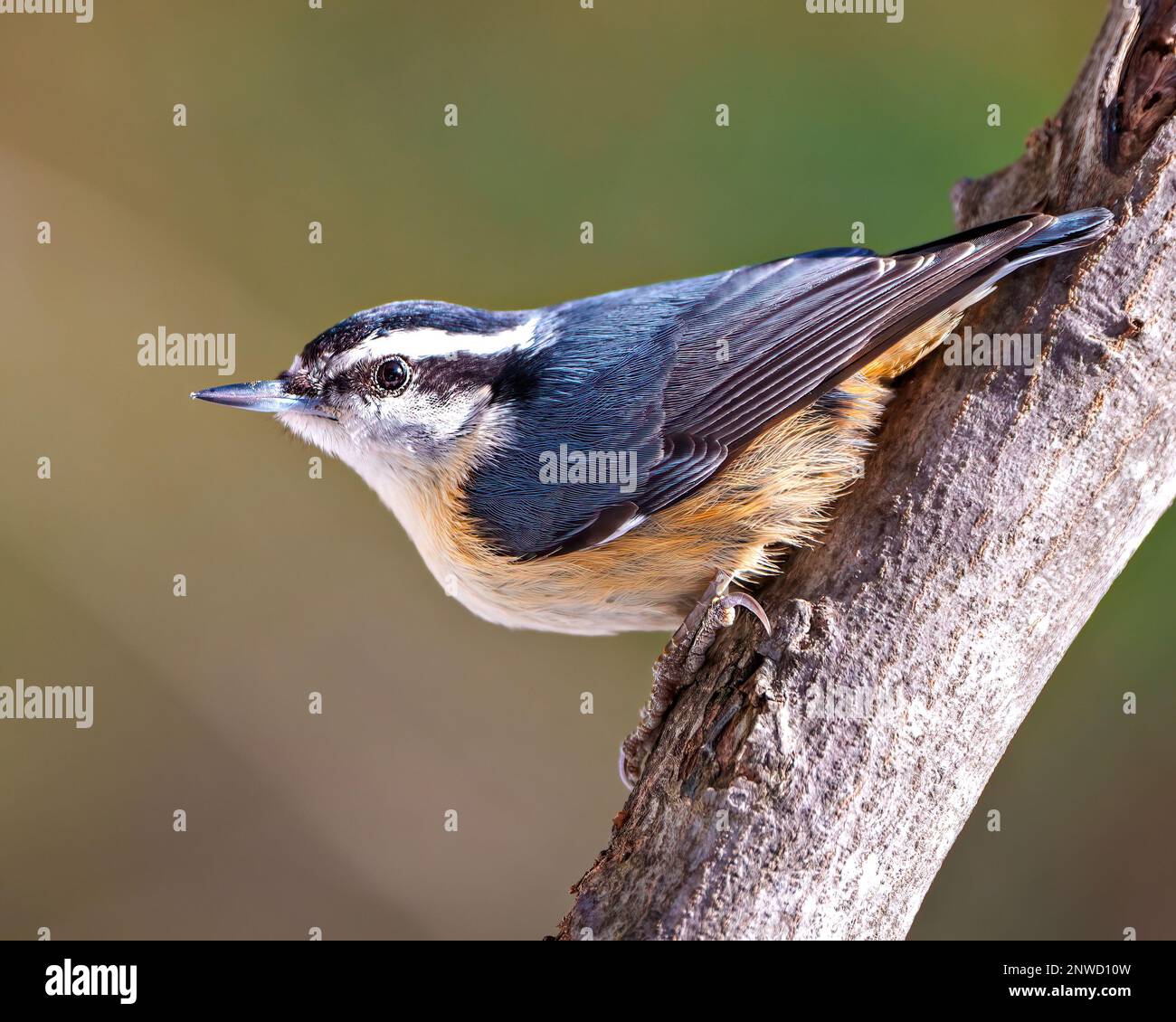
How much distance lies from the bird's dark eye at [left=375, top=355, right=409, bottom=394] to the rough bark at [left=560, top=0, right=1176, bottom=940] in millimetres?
1191

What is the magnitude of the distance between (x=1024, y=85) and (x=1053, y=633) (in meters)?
3.22

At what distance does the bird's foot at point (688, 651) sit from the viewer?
98.9 inches

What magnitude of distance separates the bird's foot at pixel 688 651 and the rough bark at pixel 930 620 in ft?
0.12

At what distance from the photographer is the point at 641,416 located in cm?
279

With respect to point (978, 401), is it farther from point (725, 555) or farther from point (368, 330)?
point (368, 330)

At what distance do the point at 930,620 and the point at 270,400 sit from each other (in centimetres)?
188

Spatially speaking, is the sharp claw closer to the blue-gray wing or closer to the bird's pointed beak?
the blue-gray wing

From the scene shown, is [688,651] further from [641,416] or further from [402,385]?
[402,385]

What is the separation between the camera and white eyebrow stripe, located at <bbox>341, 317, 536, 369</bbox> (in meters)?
2.99

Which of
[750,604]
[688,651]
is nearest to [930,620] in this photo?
[750,604]

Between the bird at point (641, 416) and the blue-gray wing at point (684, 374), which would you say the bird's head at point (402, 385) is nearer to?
the bird at point (641, 416)

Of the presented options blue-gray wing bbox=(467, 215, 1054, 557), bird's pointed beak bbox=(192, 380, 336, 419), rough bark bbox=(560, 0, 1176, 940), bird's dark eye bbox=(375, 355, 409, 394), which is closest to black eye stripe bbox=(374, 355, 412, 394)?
bird's dark eye bbox=(375, 355, 409, 394)
